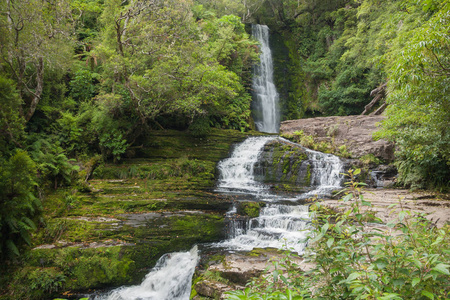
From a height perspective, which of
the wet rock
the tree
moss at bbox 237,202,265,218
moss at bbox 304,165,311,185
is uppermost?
the tree

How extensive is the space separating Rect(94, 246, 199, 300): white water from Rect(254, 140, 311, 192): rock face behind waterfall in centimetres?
674

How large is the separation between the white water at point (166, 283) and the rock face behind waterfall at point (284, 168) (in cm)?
674

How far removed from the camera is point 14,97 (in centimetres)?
726

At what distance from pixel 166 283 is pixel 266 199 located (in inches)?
201

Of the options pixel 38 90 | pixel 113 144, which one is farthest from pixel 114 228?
pixel 38 90

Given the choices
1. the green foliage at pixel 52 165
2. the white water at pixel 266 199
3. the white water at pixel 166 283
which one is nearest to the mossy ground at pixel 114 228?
the white water at pixel 166 283

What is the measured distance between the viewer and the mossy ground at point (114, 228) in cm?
555

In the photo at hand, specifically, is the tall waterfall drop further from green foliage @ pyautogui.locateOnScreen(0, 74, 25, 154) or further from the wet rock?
the wet rock

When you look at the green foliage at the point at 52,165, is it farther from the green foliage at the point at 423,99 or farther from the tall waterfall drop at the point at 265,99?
the tall waterfall drop at the point at 265,99

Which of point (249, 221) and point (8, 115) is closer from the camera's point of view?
point (8, 115)

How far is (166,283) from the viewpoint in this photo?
5777mm

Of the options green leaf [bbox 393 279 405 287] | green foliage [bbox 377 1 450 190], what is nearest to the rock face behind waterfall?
green foliage [bbox 377 1 450 190]

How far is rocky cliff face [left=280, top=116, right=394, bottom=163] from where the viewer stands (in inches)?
495

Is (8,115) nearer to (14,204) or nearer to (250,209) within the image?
(14,204)
